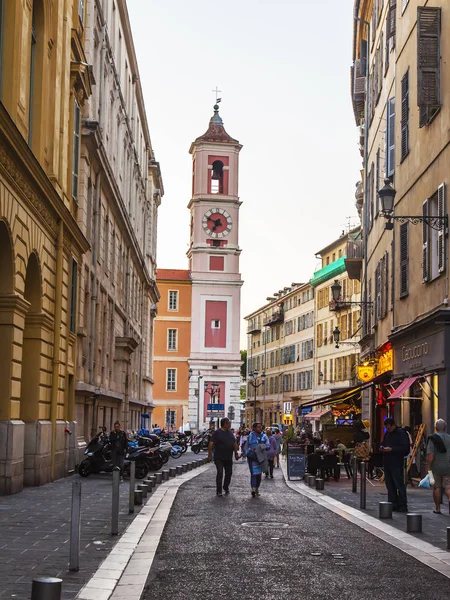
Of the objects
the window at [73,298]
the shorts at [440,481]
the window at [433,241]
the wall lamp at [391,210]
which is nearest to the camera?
the shorts at [440,481]

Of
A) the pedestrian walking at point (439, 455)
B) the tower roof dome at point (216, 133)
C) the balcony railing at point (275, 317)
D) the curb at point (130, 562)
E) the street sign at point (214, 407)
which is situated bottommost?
the curb at point (130, 562)

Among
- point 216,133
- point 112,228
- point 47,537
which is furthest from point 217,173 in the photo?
point 47,537

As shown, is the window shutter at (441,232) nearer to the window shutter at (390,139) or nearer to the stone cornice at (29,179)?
the window shutter at (390,139)

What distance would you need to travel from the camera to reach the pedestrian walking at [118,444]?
2634 cm

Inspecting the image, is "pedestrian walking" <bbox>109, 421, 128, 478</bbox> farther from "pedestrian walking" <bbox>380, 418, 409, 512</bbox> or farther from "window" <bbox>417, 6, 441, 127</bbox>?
"window" <bbox>417, 6, 441, 127</bbox>

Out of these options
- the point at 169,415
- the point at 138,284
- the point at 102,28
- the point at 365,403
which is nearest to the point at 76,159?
the point at 102,28

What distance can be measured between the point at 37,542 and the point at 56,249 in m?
13.2

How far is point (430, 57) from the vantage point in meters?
22.0

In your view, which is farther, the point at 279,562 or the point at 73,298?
the point at 73,298

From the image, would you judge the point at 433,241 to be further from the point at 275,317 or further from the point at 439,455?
the point at 275,317

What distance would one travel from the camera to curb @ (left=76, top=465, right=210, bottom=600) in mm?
8817

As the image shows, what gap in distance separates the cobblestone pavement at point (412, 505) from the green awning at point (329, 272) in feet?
172

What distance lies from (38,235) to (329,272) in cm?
6348

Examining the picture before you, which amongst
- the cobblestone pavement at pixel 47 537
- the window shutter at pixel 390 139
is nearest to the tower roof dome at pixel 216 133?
the window shutter at pixel 390 139
